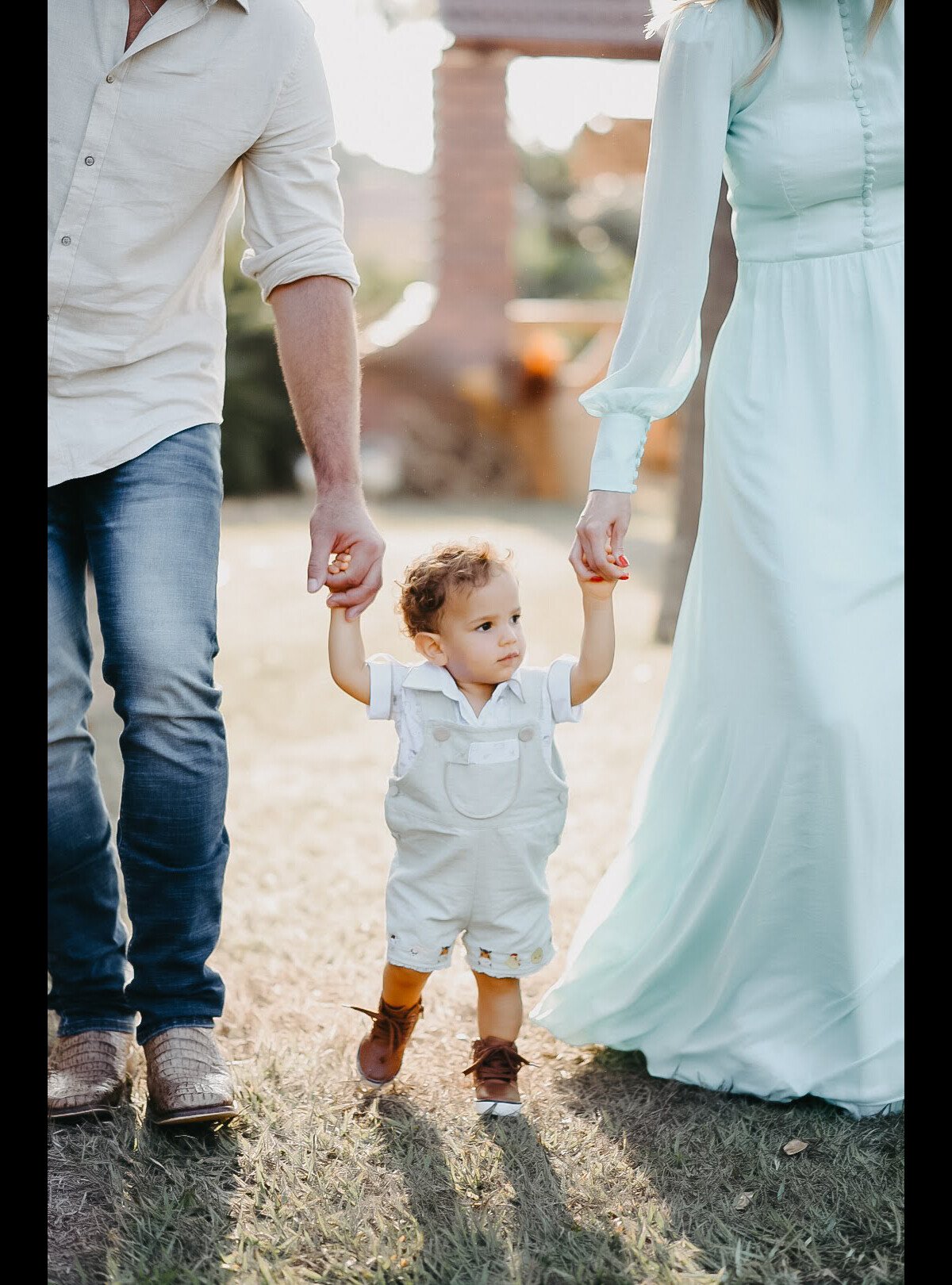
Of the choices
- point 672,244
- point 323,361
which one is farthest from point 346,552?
point 672,244

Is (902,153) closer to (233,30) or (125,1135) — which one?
(233,30)

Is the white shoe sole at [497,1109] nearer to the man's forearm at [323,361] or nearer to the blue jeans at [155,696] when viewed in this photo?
the blue jeans at [155,696]

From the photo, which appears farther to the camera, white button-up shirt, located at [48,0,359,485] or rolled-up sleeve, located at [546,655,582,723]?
rolled-up sleeve, located at [546,655,582,723]

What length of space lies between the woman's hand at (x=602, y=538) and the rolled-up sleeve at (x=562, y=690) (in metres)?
0.16

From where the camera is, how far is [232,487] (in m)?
13.2

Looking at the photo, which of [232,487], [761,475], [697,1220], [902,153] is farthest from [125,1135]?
[232,487]

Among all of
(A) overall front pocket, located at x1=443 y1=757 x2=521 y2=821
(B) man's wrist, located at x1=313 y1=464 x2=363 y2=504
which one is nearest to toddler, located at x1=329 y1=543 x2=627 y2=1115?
(A) overall front pocket, located at x1=443 y1=757 x2=521 y2=821

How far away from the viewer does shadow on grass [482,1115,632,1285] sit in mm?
1814

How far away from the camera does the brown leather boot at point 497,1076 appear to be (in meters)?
2.25

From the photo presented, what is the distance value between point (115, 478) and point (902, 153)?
132 cm

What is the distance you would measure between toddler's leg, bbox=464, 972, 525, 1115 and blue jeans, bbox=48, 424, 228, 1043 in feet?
1.44

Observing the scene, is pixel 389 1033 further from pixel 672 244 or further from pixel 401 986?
pixel 672 244

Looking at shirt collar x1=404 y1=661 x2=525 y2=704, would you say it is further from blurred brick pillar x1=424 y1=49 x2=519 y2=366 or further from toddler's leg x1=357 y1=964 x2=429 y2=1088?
blurred brick pillar x1=424 y1=49 x2=519 y2=366

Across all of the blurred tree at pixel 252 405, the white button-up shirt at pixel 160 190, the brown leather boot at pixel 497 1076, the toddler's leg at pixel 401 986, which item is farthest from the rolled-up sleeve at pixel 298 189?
the blurred tree at pixel 252 405
